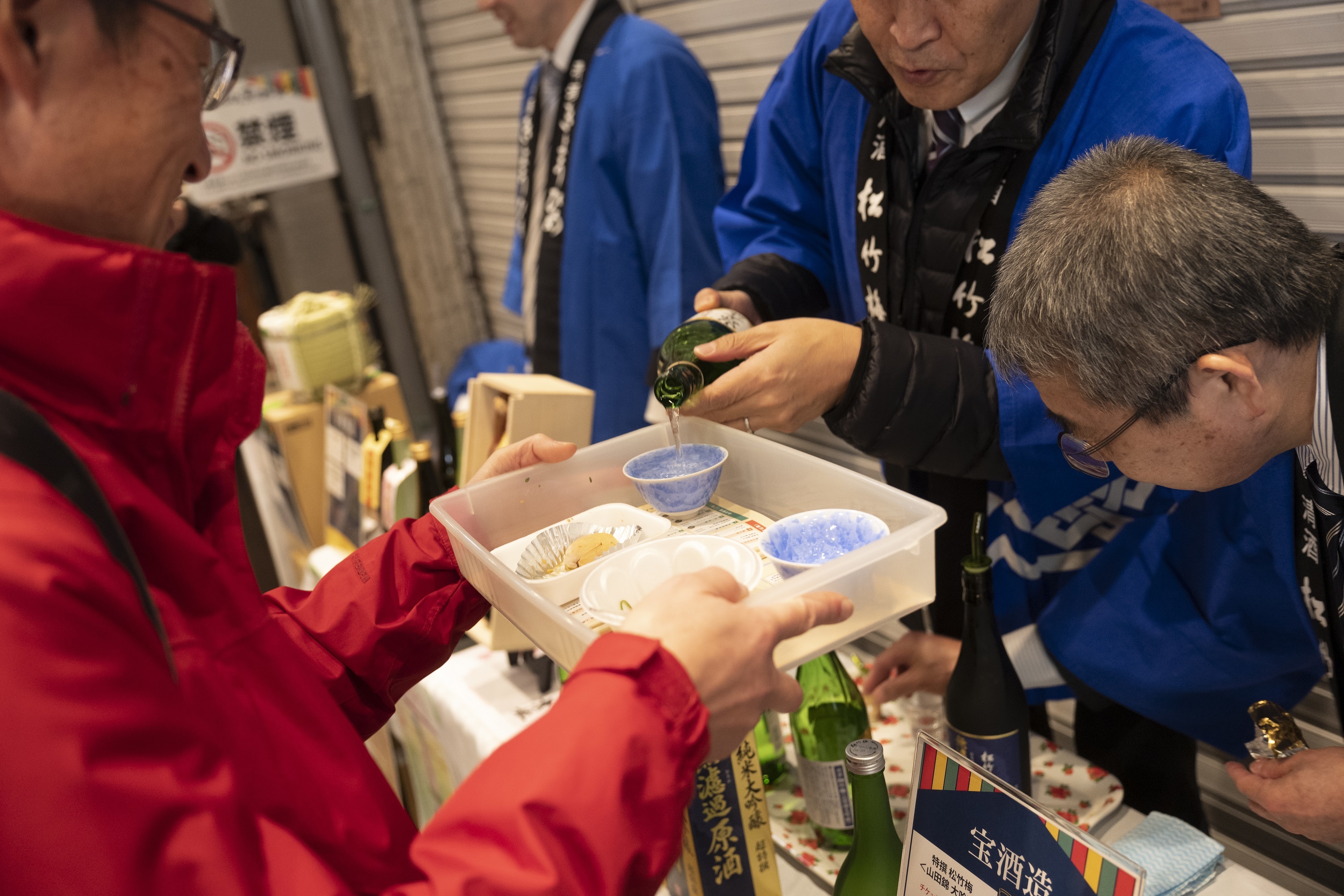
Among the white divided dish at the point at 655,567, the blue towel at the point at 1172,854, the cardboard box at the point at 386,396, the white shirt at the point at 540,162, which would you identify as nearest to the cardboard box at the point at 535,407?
the white divided dish at the point at 655,567

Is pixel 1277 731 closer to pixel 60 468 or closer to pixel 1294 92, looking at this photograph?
pixel 1294 92

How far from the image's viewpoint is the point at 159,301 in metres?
0.79

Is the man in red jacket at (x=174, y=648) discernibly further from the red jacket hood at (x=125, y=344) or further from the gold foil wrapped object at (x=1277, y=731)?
the gold foil wrapped object at (x=1277, y=731)

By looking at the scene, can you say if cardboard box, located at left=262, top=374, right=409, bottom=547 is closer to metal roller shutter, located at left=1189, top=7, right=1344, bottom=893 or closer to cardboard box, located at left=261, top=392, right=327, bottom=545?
→ cardboard box, located at left=261, top=392, right=327, bottom=545

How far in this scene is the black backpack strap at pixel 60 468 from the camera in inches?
27.6

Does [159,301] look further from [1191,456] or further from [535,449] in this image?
[1191,456]

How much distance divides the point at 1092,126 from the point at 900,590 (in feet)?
3.00

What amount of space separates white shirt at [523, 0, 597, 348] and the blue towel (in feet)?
7.70

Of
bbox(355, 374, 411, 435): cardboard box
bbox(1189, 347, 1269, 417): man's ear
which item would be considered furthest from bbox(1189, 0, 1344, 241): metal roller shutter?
bbox(355, 374, 411, 435): cardboard box

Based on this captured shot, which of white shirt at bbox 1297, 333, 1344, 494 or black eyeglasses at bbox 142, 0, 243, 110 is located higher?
black eyeglasses at bbox 142, 0, 243, 110

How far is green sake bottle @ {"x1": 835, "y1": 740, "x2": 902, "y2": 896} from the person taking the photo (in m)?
1.11

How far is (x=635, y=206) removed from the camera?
9.18 feet

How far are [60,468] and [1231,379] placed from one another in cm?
123

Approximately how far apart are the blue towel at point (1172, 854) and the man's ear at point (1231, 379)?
22.3 inches
